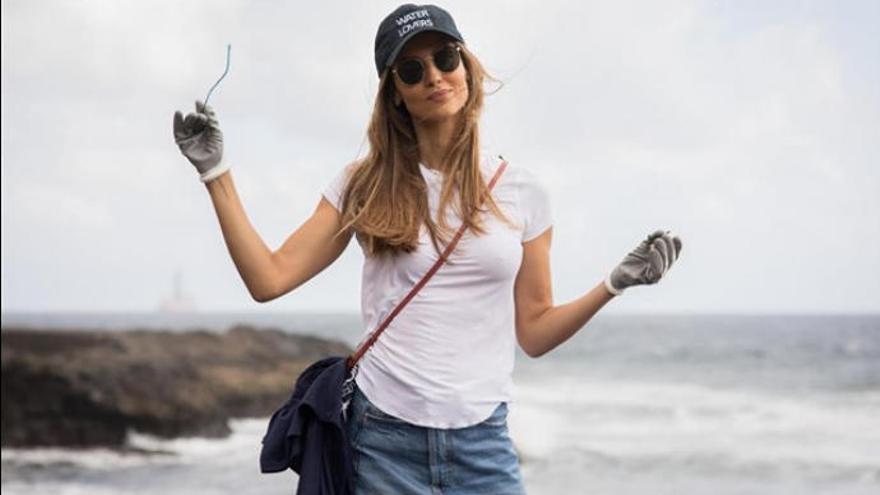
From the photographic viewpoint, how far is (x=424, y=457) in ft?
6.42

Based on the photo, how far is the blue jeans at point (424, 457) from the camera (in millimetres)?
1955

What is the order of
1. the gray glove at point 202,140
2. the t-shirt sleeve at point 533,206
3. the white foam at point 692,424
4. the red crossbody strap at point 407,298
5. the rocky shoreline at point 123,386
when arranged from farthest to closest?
1. the white foam at point 692,424
2. the rocky shoreline at point 123,386
3. the t-shirt sleeve at point 533,206
4. the red crossbody strap at point 407,298
5. the gray glove at point 202,140

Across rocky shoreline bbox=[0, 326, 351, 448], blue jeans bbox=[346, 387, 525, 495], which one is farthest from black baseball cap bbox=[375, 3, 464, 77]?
rocky shoreline bbox=[0, 326, 351, 448]

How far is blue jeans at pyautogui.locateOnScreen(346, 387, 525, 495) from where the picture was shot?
1955mm

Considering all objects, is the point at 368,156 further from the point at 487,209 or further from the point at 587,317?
the point at 587,317

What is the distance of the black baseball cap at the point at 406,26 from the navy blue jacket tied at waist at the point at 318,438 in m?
0.52

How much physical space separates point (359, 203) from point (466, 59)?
311 mm

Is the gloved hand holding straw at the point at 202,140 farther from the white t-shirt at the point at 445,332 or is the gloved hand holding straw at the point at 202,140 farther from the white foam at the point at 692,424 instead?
the white foam at the point at 692,424

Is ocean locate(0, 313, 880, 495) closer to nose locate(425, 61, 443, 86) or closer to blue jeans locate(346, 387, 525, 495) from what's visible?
blue jeans locate(346, 387, 525, 495)

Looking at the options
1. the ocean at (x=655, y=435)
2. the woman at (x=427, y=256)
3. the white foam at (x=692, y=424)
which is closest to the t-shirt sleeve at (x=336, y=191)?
the woman at (x=427, y=256)

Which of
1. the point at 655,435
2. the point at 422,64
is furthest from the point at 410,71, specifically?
the point at 655,435

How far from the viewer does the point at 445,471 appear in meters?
1.96

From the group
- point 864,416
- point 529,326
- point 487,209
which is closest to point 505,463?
point 529,326

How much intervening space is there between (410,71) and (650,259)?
19.8 inches
